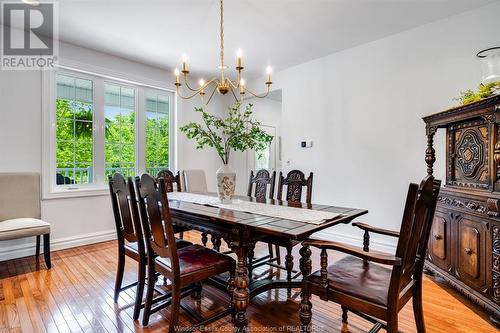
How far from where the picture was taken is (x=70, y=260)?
3082 millimetres

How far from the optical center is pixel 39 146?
10.8 feet

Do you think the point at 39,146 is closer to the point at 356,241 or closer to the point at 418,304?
the point at 418,304

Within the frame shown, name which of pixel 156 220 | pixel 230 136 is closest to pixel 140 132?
pixel 230 136

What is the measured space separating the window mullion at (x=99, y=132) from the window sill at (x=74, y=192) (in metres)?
0.16

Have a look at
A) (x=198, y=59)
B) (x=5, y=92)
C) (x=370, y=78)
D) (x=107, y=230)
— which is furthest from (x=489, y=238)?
(x=5, y=92)

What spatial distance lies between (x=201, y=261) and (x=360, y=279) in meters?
1.00

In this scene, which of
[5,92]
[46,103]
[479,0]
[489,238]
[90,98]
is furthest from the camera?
[90,98]

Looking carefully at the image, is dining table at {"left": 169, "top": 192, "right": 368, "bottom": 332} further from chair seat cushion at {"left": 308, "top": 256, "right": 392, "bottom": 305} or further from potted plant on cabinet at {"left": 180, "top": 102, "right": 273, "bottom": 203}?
potted plant on cabinet at {"left": 180, "top": 102, "right": 273, "bottom": 203}

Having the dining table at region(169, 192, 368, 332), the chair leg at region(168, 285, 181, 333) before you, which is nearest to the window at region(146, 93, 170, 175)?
the dining table at region(169, 192, 368, 332)

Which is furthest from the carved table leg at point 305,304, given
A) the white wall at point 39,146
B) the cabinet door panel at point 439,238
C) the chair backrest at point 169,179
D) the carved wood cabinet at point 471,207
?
the white wall at point 39,146

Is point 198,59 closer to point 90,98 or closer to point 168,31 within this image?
point 168,31

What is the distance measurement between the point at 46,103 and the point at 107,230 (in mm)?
1856

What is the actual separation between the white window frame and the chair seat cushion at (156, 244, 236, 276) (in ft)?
8.12

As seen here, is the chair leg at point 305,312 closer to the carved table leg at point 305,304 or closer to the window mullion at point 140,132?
the carved table leg at point 305,304
